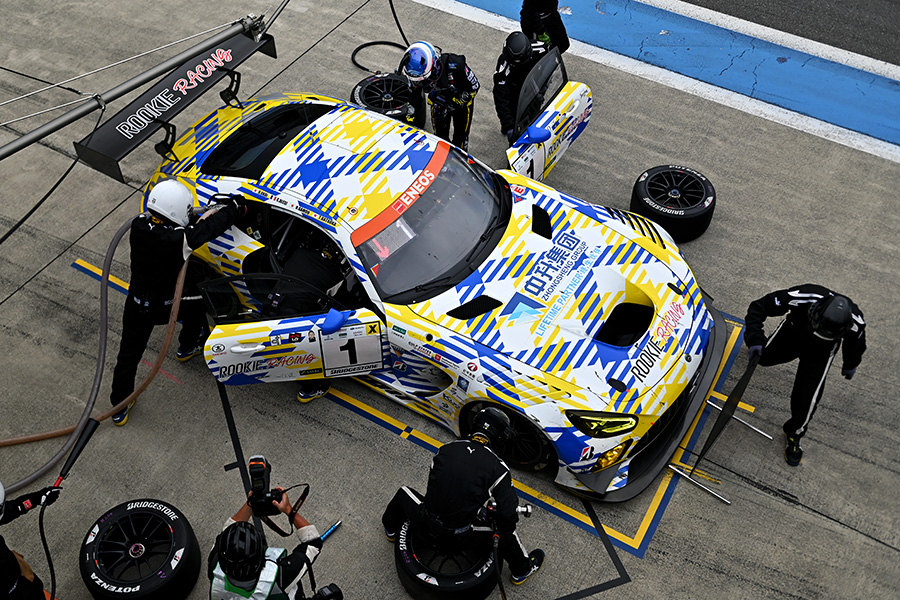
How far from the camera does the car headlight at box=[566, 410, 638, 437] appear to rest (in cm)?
533

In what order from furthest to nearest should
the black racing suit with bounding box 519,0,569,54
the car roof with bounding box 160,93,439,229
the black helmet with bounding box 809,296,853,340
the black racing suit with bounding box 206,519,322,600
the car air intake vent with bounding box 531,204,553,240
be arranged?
the black racing suit with bounding box 519,0,569,54
the car air intake vent with bounding box 531,204,553,240
the car roof with bounding box 160,93,439,229
the black helmet with bounding box 809,296,853,340
the black racing suit with bounding box 206,519,322,600

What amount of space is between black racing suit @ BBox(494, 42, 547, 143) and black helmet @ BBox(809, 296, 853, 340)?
11.5 feet

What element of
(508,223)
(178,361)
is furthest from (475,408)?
(178,361)

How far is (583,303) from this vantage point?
5.84m

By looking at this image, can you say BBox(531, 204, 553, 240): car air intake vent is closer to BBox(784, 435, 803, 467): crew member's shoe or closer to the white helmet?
BBox(784, 435, 803, 467): crew member's shoe

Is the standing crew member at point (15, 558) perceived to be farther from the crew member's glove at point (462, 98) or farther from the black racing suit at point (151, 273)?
the crew member's glove at point (462, 98)

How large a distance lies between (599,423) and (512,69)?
13.1ft

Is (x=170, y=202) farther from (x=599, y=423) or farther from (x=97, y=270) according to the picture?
(x=599, y=423)

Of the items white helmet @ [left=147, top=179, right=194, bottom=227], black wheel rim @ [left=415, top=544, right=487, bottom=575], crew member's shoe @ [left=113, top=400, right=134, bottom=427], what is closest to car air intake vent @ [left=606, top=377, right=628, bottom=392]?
black wheel rim @ [left=415, top=544, right=487, bottom=575]

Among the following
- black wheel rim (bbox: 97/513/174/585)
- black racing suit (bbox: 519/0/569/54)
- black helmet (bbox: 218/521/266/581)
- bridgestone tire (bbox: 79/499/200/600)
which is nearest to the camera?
black helmet (bbox: 218/521/266/581)

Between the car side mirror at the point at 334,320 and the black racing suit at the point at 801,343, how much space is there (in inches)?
117

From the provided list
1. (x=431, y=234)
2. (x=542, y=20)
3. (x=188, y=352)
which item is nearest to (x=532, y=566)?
(x=431, y=234)

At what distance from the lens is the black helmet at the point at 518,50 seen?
25.1 ft

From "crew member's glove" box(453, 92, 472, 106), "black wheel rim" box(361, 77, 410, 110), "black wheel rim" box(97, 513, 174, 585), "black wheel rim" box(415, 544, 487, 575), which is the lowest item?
"black wheel rim" box(415, 544, 487, 575)
